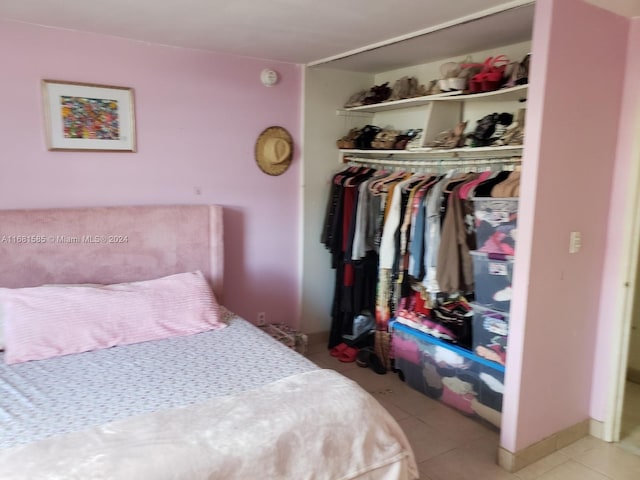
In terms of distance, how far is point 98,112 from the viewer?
292cm

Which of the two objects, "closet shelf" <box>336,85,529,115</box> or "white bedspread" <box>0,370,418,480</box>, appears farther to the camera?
"closet shelf" <box>336,85,529,115</box>

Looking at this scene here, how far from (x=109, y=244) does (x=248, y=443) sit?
1.75 m

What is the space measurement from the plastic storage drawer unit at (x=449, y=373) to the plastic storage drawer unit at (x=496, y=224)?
66 centimetres

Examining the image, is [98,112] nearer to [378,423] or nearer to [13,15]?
[13,15]

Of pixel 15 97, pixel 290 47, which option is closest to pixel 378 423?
pixel 290 47

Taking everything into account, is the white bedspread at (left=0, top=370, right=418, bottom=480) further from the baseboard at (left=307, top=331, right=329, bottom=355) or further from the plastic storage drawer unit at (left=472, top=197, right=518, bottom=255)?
the baseboard at (left=307, top=331, right=329, bottom=355)

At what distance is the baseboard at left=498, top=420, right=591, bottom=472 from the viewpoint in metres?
2.41

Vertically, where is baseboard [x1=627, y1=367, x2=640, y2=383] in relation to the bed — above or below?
below

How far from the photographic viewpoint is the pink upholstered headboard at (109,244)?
2664 mm

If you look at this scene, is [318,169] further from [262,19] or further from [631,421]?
[631,421]

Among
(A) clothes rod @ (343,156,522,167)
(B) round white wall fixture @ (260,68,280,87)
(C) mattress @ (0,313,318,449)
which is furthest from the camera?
(B) round white wall fixture @ (260,68,280,87)

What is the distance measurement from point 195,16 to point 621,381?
9.72ft

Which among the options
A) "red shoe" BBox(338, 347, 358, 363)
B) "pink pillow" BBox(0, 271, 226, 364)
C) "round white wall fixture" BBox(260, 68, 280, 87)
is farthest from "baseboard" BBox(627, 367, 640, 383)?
"round white wall fixture" BBox(260, 68, 280, 87)

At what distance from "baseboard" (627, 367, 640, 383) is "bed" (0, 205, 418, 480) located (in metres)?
2.36
